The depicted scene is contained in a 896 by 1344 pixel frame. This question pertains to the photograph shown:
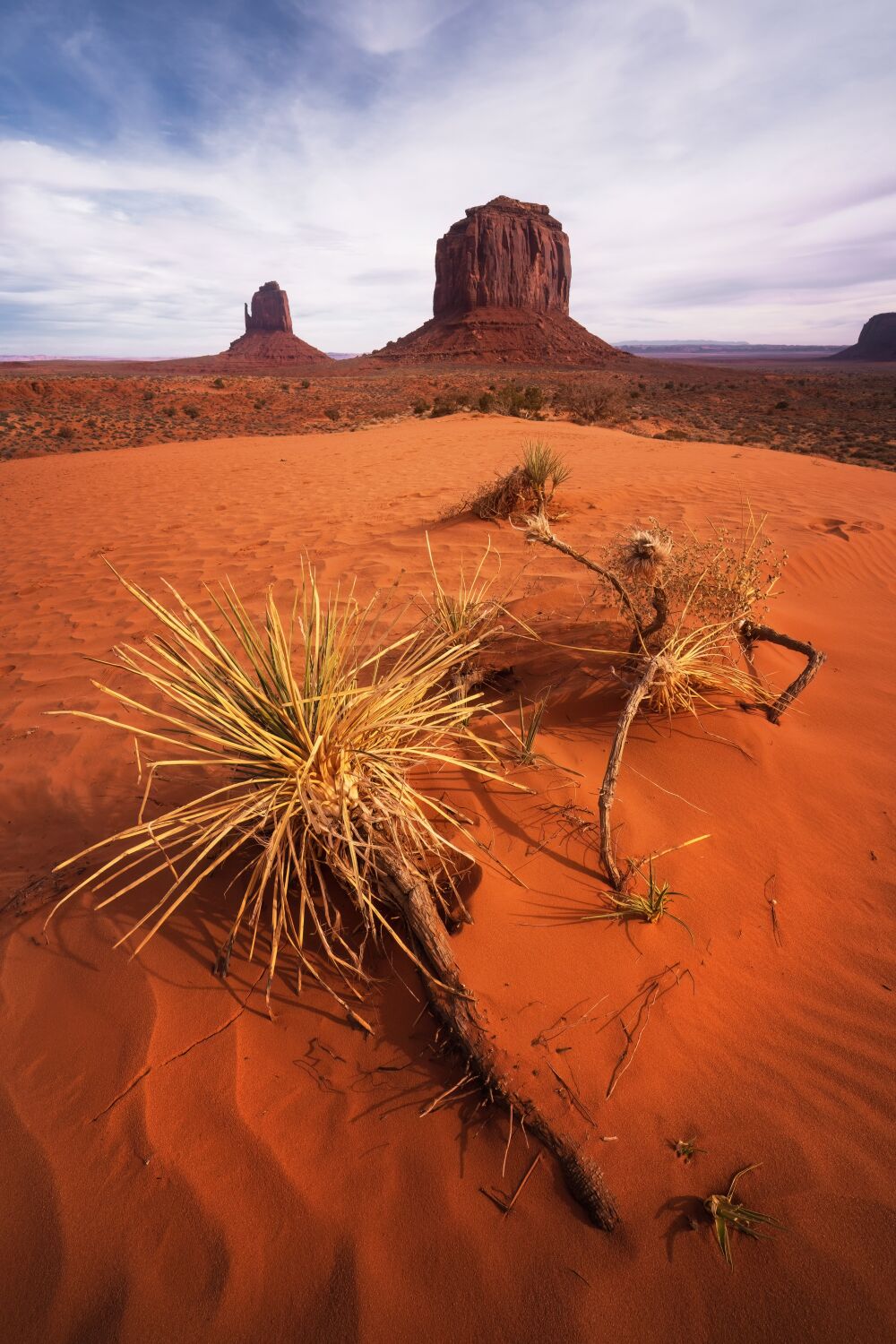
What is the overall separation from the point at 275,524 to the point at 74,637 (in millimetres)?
3418

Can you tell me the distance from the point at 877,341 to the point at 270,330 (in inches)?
3865

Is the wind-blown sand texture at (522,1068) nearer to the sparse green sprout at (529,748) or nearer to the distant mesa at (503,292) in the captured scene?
the sparse green sprout at (529,748)

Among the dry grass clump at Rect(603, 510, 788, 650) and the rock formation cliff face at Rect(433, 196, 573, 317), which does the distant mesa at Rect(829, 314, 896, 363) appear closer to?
the rock formation cliff face at Rect(433, 196, 573, 317)

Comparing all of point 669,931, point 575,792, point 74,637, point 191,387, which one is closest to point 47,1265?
point 669,931

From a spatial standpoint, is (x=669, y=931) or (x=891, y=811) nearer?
(x=669, y=931)

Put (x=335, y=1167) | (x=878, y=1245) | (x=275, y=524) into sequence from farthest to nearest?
1. (x=275, y=524)
2. (x=335, y=1167)
3. (x=878, y=1245)

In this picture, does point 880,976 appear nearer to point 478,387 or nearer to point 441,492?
point 441,492

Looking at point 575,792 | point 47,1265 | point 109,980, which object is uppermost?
point 575,792

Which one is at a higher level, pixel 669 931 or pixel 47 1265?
pixel 669 931

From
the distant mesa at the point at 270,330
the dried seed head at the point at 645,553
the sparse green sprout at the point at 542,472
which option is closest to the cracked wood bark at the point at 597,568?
the dried seed head at the point at 645,553

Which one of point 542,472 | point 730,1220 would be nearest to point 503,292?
point 542,472

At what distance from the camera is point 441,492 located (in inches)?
365

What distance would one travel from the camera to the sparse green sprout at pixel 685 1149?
1.45m

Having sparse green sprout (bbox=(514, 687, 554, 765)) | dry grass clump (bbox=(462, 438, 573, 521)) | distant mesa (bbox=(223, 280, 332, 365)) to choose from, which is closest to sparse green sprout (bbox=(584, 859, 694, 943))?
sparse green sprout (bbox=(514, 687, 554, 765))
